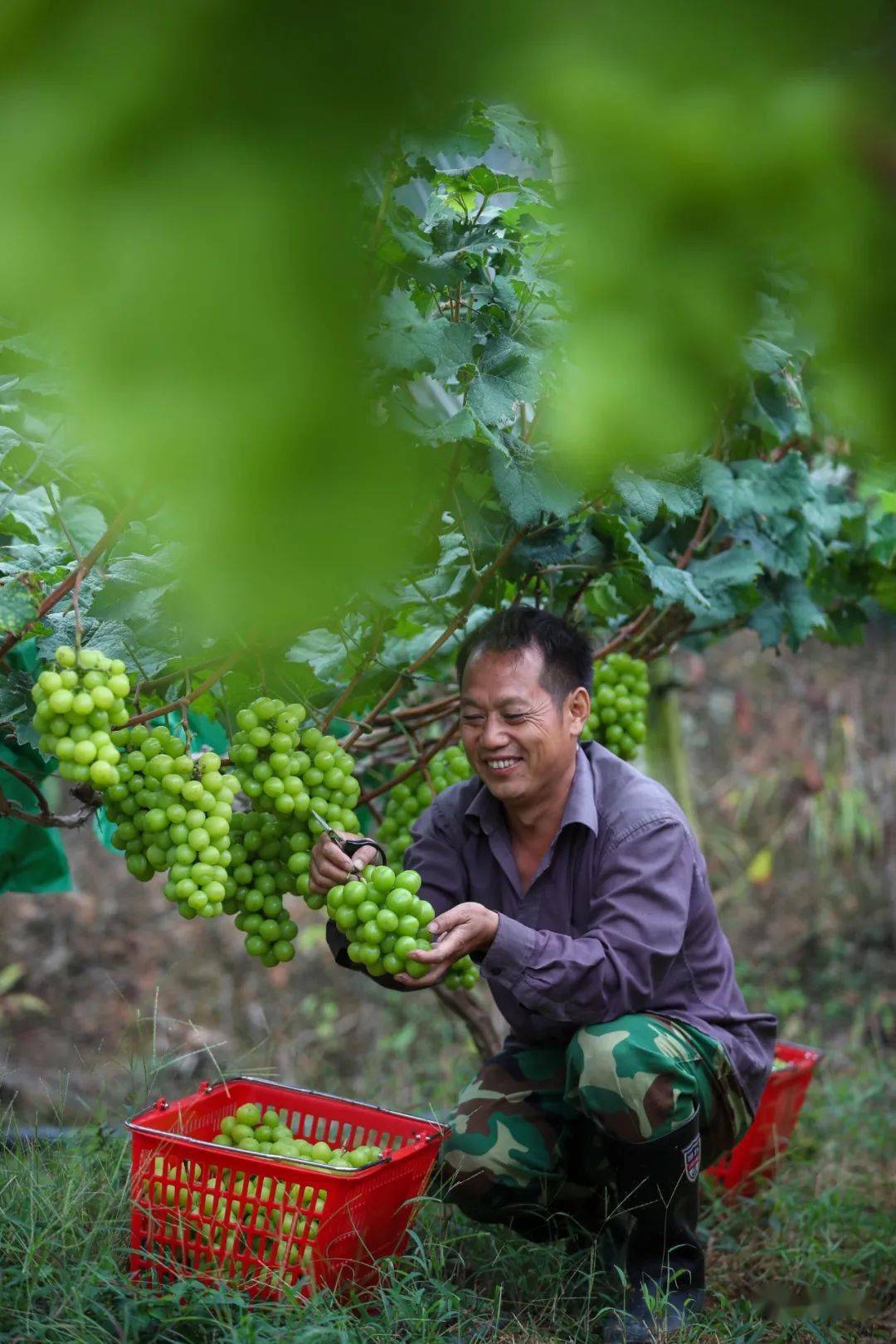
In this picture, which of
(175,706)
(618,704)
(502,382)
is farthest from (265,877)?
(618,704)

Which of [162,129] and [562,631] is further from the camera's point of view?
[562,631]

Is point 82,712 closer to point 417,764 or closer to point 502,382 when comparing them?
point 502,382

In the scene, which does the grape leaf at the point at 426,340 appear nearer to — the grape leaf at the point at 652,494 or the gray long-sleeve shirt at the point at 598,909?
the grape leaf at the point at 652,494

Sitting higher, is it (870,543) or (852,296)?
(870,543)

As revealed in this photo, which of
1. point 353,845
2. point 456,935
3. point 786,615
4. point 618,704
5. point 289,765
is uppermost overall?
point 786,615

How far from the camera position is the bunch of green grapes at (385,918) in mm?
1960

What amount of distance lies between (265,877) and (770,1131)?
1.67 m

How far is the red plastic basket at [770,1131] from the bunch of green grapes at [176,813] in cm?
165

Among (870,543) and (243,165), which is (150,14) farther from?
(870,543)

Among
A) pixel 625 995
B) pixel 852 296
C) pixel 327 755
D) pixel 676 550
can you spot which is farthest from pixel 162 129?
pixel 676 550

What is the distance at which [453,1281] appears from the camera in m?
2.39

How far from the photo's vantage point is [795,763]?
5988 millimetres

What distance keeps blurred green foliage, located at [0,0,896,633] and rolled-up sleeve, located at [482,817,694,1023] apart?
1.69 metres

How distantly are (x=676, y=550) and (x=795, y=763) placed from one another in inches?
134
